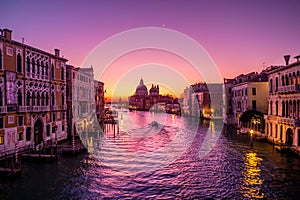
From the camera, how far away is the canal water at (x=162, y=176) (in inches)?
728

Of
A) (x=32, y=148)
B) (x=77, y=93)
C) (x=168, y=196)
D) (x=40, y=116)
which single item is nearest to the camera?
(x=168, y=196)

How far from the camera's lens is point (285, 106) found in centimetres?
3256

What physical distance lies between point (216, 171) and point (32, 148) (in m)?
19.6

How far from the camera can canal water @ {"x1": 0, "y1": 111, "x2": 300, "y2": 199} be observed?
60.7 ft

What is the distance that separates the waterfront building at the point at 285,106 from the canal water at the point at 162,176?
260cm

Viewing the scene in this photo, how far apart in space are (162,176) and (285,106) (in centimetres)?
1878

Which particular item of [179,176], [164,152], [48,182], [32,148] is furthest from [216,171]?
[32,148]

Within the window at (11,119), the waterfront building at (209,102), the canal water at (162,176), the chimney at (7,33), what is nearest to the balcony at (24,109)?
the window at (11,119)

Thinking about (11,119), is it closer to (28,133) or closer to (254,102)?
(28,133)

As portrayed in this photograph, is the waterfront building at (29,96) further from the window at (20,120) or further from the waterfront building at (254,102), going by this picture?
the waterfront building at (254,102)

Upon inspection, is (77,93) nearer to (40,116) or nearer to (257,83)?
(40,116)

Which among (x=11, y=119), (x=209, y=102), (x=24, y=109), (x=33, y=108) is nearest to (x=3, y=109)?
(x=11, y=119)

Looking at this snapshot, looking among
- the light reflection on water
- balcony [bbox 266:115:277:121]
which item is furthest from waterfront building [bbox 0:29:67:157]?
balcony [bbox 266:115:277:121]

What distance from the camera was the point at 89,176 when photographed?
73.8 ft
